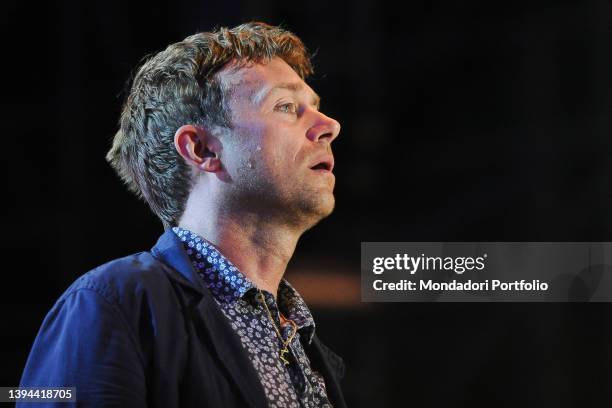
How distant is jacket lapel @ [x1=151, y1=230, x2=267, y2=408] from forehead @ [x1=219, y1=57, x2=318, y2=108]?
401 mm

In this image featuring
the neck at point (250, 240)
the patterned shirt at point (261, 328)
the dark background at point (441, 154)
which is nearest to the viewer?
the patterned shirt at point (261, 328)

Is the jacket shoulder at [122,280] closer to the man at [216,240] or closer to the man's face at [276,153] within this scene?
the man at [216,240]

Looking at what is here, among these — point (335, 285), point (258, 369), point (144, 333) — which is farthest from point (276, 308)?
point (335, 285)

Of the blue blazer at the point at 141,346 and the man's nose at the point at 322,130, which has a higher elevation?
the man's nose at the point at 322,130

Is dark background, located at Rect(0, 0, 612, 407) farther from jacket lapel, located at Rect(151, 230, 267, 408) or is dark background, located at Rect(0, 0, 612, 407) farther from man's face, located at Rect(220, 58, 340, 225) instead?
jacket lapel, located at Rect(151, 230, 267, 408)

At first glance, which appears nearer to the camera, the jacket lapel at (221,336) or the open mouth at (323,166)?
the jacket lapel at (221,336)

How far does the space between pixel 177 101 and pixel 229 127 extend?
5.7 inches

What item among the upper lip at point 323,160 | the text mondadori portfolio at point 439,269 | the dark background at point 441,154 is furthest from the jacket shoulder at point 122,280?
the text mondadori portfolio at point 439,269

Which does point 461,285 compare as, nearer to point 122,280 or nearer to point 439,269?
point 439,269

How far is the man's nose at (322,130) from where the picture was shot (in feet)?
5.51

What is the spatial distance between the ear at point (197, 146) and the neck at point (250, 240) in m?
0.11

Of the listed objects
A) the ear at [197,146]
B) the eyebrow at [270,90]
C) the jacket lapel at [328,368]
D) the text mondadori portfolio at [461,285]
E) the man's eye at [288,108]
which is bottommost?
the jacket lapel at [328,368]

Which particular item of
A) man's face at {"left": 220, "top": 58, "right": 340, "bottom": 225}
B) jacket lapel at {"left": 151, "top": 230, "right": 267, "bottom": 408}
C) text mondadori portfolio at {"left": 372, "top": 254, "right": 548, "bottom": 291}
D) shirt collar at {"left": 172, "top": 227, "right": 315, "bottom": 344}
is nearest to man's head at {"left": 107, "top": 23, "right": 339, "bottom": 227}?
man's face at {"left": 220, "top": 58, "right": 340, "bottom": 225}

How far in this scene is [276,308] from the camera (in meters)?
1.60
